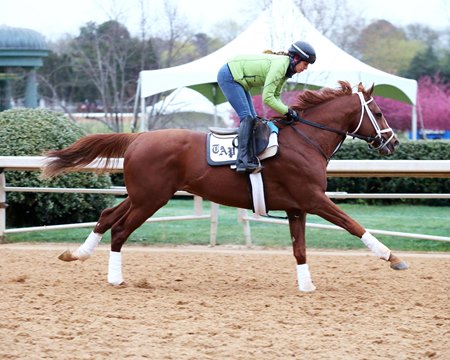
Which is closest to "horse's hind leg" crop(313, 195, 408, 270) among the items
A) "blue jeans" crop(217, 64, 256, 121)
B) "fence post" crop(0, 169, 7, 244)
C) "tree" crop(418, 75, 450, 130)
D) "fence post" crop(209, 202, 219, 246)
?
"blue jeans" crop(217, 64, 256, 121)

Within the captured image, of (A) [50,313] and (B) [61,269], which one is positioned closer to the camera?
(A) [50,313]

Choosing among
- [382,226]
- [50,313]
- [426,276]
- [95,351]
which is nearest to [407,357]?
[95,351]

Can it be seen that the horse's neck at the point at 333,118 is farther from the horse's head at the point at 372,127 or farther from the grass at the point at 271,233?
the grass at the point at 271,233

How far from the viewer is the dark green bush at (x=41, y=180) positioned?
1162 centimetres

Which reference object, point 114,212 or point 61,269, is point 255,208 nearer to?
point 114,212

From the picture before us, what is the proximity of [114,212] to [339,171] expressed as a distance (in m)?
3.21

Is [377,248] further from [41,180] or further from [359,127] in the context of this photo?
[41,180]

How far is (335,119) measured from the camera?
25.8ft

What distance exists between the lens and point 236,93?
755 cm

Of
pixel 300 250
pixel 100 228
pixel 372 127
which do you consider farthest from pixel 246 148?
pixel 100 228

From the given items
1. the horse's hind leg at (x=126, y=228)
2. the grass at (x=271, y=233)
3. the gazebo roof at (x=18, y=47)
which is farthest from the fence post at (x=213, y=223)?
the gazebo roof at (x=18, y=47)

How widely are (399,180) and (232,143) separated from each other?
9321mm

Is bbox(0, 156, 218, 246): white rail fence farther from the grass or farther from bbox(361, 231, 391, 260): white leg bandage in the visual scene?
bbox(361, 231, 391, 260): white leg bandage

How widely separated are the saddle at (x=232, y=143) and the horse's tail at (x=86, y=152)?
0.85 m
